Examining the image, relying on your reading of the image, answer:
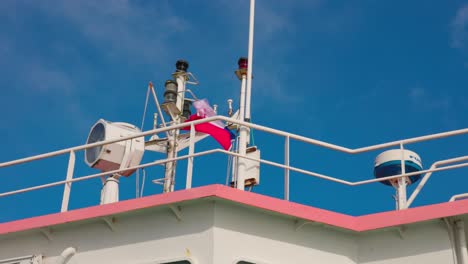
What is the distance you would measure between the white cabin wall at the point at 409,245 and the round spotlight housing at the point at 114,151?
4238 millimetres

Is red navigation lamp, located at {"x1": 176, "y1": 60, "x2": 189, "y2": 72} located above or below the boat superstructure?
above

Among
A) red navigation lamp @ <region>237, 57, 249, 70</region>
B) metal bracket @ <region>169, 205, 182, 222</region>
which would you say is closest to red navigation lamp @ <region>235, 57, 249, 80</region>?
red navigation lamp @ <region>237, 57, 249, 70</region>

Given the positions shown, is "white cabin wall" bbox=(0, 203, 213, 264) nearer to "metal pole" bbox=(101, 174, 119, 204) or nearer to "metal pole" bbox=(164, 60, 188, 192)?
"metal pole" bbox=(101, 174, 119, 204)

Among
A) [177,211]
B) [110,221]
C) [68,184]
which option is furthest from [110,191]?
[177,211]

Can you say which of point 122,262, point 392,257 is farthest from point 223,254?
point 392,257

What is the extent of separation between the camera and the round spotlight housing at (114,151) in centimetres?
1341

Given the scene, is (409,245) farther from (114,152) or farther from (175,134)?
(114,152)

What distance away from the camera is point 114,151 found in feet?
44.0

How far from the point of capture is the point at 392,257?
1154 cm

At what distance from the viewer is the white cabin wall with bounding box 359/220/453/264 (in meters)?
11.3

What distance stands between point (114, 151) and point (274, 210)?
358 centimetres

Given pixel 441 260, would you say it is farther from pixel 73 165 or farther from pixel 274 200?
pixel 73 165

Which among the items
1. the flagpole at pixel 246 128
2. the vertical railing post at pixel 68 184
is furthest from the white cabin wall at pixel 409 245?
the vertical railing post at pixel 68 184

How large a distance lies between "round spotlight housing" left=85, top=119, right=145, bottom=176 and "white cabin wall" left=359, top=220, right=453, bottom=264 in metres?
4.24
